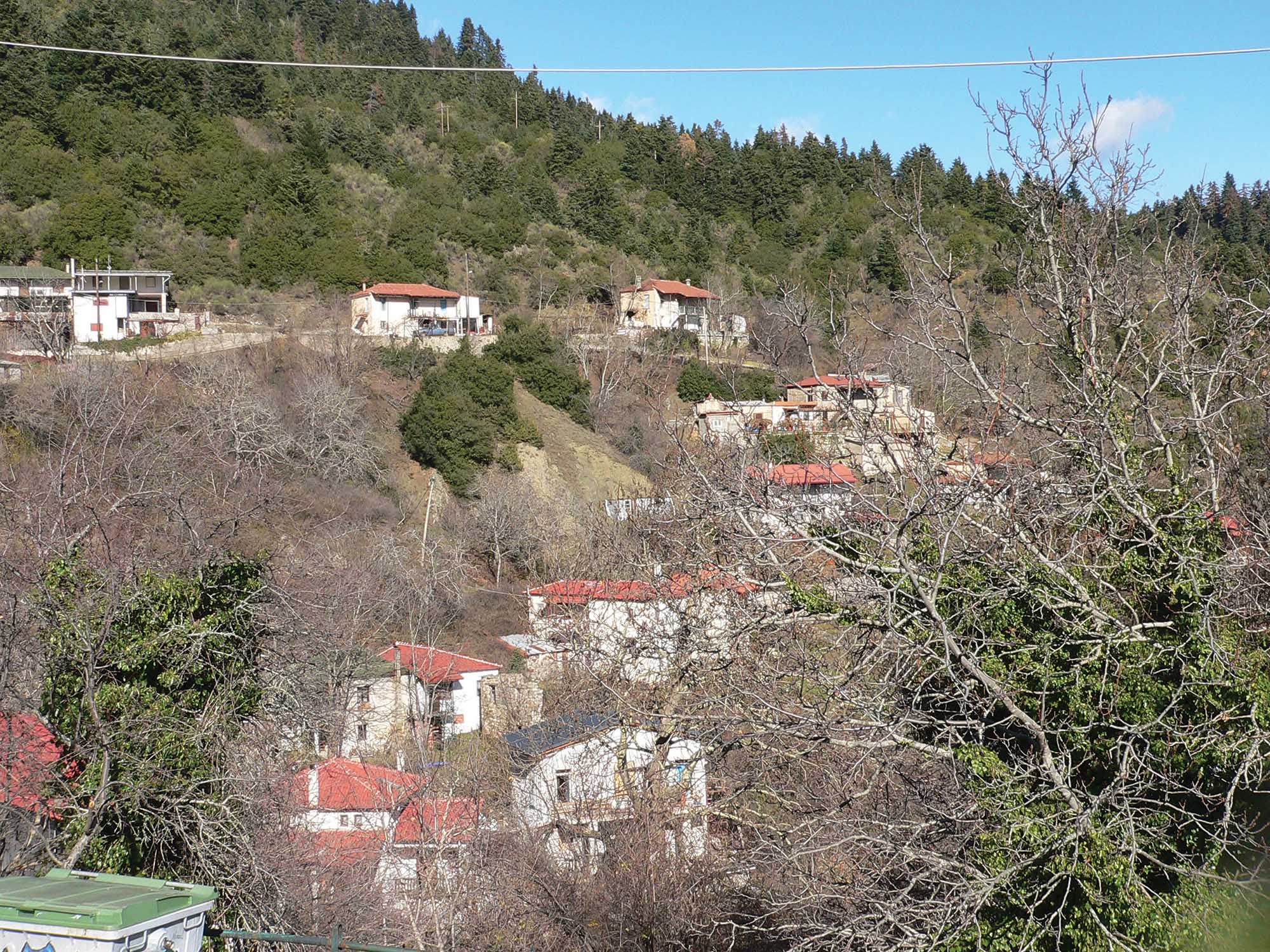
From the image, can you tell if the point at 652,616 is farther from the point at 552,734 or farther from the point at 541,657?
the point at 541,657

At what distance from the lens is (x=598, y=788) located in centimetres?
1235

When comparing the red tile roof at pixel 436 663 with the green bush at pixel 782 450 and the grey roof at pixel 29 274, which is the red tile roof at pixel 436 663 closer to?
the green bush at pixel 782 450

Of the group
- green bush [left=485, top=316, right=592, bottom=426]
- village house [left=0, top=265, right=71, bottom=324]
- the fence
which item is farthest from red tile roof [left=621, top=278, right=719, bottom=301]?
the fence

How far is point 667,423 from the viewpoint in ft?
24.6

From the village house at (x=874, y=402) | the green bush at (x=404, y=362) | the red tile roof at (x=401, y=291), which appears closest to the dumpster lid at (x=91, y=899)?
the village house at (x=874, y=402)

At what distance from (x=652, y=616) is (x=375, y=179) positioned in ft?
139

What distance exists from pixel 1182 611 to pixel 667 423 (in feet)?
11.4

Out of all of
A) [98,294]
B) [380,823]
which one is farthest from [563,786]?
[98,294]

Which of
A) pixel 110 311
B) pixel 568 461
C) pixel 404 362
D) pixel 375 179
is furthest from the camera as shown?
pixel 375 179

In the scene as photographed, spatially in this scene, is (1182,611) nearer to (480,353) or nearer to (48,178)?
(480,353)

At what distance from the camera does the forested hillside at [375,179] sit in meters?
41.1

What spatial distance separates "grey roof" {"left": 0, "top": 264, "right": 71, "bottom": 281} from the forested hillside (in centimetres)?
186

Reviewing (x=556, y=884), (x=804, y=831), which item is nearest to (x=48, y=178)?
(x=556, y=884)

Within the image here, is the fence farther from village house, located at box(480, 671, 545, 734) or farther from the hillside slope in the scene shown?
the hillside slope
